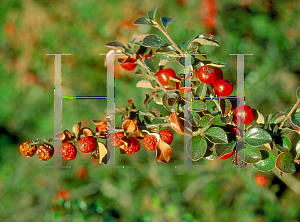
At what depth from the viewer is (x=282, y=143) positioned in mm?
471

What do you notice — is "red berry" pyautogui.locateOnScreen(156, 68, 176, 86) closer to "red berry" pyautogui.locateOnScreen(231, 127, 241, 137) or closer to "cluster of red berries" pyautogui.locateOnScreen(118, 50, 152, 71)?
"cluster of red berries" pyautogui.locateOnScreen(118, 50, 152, 71)

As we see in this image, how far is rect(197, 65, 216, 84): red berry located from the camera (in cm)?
45

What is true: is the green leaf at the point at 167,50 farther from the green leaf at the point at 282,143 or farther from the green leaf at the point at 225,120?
the green leaf at the point at 282,143

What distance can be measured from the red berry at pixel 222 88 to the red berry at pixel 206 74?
0.03m

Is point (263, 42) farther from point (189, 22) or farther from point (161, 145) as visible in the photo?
point (161, 145)

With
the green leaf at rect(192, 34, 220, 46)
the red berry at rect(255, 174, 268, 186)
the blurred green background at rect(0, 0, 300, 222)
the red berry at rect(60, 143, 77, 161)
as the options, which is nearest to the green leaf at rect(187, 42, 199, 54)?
the green leaf at rect(192, 34, 220, 46)

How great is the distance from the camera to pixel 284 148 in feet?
1.52

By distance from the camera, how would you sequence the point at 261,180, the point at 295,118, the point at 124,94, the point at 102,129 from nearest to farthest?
the point at 295,118, the point at 102,129, the point at 261,180, the point at 124,94

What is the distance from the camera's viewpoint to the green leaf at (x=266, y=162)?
469mm

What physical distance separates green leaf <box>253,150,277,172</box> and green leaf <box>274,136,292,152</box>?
0.08ft

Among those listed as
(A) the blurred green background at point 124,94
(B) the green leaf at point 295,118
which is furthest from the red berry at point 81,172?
(B) the green leaf at point 295,118

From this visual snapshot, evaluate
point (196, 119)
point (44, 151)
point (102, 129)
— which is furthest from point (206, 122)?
point (44, 151)

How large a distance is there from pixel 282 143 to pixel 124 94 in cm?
129

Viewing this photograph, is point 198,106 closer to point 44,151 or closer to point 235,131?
point 235,131
